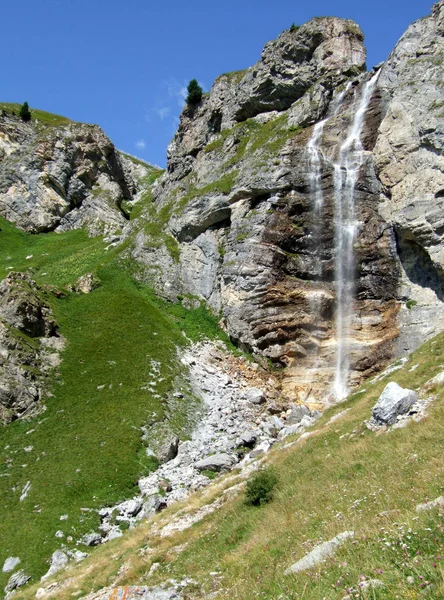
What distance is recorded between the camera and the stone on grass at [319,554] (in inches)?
319

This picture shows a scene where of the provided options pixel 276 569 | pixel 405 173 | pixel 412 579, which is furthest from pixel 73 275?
pixel 412 579

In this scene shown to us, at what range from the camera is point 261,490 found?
15055 millimetres

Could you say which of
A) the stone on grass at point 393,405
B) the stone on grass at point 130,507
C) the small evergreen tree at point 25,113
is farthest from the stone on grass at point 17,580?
the small evergreen tree at point 25,113

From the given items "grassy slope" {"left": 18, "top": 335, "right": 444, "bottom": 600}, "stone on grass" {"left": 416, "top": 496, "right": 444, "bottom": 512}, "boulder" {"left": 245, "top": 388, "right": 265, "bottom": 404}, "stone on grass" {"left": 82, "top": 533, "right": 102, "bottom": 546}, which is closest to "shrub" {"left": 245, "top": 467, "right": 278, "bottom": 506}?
"grassy slope" {"left": 18, "top": 335, "right": 444, "bottom": 600}

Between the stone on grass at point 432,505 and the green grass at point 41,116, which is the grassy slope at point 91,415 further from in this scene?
the green grass at point 41,116

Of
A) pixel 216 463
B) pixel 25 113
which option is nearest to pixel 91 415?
pixel 216 463

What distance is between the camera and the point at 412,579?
5898 mm

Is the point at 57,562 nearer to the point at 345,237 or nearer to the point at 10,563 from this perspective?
the point at 10,563

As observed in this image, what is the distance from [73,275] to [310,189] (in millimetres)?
26837

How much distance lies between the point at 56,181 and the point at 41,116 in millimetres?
23044

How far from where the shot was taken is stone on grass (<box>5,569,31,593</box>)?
1870cm

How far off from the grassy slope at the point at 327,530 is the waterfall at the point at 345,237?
1703 cm

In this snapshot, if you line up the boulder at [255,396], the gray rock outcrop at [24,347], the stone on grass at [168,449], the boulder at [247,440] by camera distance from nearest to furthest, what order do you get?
1. the stone on grass at [168,449]
2. the boulder at [247,440]
3. the gray rock outcrop at [24,347]
4. the boulder at [255,396]

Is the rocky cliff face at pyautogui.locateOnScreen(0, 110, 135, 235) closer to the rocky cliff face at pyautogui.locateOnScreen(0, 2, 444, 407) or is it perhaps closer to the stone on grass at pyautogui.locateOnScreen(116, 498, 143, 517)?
the rocky cliff face at pyautogui.locateOnScreen(0, 2, 444, 407)
